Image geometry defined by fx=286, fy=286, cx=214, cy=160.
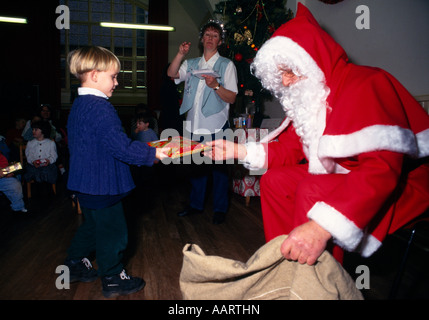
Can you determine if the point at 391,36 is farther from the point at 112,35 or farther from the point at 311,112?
the point at 112,35

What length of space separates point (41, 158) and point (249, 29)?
2744mm

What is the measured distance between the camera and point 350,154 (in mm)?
820

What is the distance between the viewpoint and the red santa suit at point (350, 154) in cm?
75

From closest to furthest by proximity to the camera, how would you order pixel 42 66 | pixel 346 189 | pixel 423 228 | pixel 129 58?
pixel 346 189 < pixel 423 228 < pixel 42 66 < pixel 129 58

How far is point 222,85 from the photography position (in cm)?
223

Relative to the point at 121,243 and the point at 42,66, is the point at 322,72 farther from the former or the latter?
the point at 42,66

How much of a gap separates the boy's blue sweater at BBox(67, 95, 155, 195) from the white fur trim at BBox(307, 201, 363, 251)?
2.52 feet

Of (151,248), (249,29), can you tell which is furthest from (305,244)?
(249,29)

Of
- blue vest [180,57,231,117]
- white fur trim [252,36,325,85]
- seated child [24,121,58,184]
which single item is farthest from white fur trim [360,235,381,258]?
seated child [24,121,58,184]

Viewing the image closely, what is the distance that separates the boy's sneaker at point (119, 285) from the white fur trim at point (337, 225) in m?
0.97

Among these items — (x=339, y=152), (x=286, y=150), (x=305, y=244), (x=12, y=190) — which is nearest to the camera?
(x=305, y=244)

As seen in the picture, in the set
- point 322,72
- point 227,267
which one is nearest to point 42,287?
point 227,267

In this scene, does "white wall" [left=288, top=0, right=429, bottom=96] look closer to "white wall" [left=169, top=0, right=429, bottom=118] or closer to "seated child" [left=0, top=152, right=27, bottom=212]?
"white wall" [left=169, top=0, right=429, bottom=118]

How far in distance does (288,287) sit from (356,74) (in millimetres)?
702
